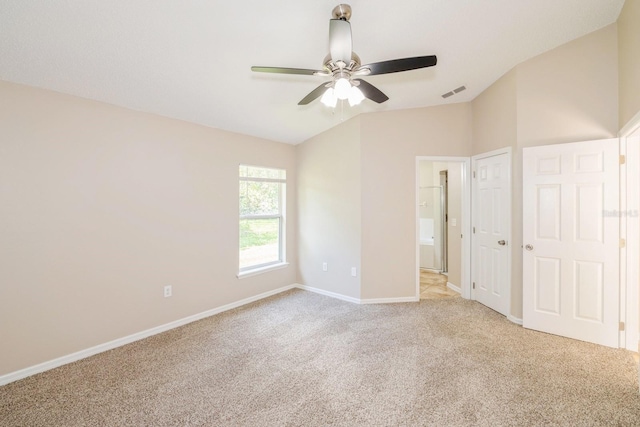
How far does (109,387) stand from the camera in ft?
7.07

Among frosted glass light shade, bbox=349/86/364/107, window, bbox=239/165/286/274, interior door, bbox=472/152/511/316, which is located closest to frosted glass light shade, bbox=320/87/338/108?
frosted glass light shade, bbox=349/86/364/107

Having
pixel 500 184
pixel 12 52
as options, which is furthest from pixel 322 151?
pixel 12 52

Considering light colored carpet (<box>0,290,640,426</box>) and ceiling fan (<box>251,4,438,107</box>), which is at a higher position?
ceiling fan (<box>251,4,438,107</box>)

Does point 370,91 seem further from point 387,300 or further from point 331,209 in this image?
point 387,300

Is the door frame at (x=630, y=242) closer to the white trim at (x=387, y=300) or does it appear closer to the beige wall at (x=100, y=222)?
the white trim at (x=387, y=300)

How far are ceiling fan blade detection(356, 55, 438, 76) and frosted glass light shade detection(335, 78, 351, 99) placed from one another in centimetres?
15

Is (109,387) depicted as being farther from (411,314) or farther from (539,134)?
(539,134)

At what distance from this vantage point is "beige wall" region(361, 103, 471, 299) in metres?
4.00

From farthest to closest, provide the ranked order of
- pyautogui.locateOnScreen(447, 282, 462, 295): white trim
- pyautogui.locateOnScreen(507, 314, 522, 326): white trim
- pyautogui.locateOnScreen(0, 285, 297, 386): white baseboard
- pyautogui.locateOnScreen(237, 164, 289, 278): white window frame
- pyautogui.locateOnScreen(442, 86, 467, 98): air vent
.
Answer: pyautogui.locateOnScreen(447, 282, 462, 295): white trim → pyautogui.locateOnScreen(237, 164, 289, 278): white window frame → pyautogui.locateOnScreen(442, 86, 467, 98): air vent → pyautogui.locateOnScreen(507, 314, 522, 326): white trim → pyautogui.locateOnScreen(0, 285, 297, 386): white baseboard

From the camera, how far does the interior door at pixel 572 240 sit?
2713 millimetres

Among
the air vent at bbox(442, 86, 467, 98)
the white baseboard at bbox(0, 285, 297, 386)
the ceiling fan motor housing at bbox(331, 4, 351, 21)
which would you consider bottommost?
the white baseboard at bbox(0, 285, 297, 386)

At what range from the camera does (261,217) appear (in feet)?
14.4

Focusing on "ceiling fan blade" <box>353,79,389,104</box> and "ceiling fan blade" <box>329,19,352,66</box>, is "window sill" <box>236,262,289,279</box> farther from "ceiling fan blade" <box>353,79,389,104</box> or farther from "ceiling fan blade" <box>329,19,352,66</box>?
"ceiling fan blade" <box>329,19,352,66</box>

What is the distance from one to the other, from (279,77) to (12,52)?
1.94m
